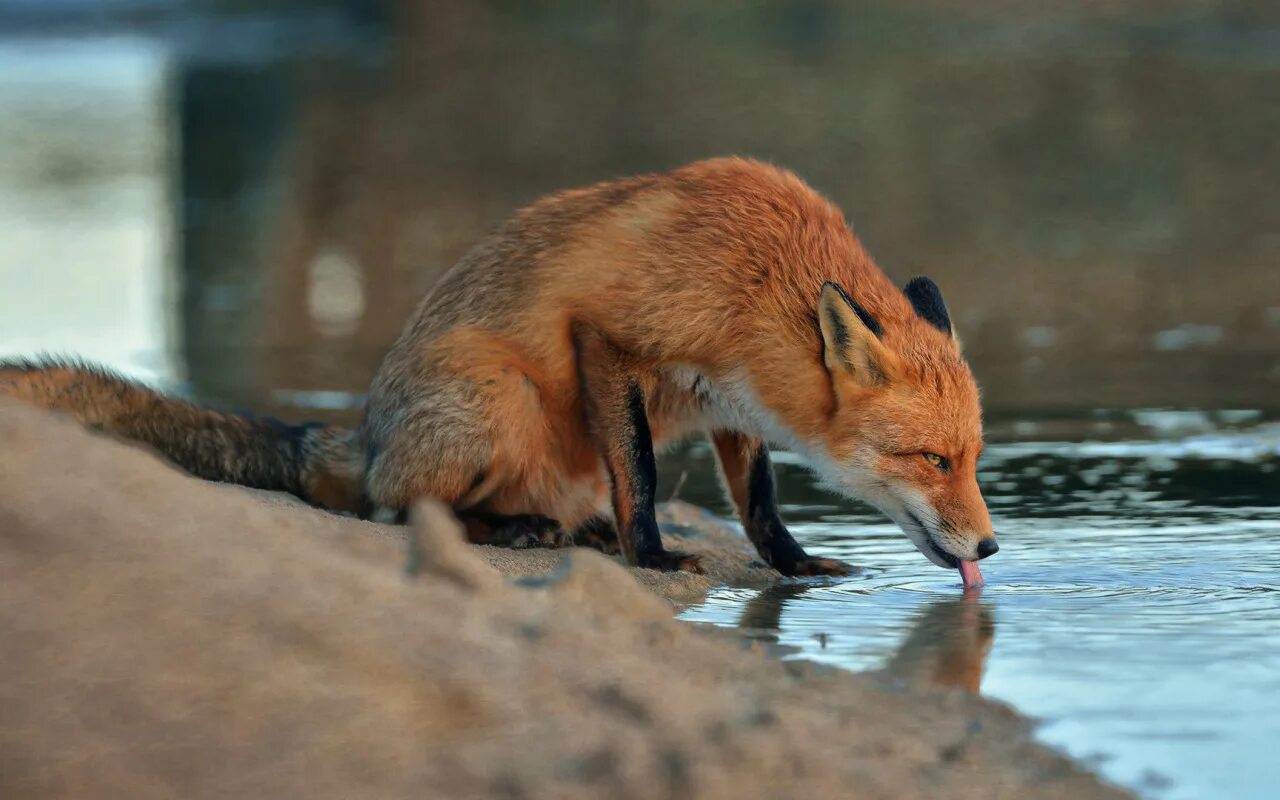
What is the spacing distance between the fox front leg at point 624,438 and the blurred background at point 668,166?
4000mm

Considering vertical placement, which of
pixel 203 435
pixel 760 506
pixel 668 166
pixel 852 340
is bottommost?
pixel 760 506

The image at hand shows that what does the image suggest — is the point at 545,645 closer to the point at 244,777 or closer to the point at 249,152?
the point at 244,777

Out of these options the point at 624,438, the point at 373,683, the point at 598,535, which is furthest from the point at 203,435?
the point at 373,683

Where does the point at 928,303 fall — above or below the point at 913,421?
above

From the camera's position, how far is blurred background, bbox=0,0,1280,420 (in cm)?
1290

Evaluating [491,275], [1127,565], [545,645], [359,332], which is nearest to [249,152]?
[359,332]

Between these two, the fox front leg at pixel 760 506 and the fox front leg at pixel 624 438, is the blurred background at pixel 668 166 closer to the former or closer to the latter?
the fox front leg at pixel 760 506

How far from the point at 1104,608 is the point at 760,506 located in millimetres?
1650

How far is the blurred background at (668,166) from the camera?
12898mm

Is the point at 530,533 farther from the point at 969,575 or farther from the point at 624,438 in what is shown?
the point at 969,575

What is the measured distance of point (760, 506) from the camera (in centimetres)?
681

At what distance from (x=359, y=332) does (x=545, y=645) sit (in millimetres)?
10180

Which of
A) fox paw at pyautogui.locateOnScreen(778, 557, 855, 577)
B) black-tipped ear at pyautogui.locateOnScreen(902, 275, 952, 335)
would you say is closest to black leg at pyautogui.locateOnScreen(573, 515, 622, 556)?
fox paw at pyautogui.locateOnScreen(778, 557, 855, 577)

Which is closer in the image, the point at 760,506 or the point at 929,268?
the point at 760,506
